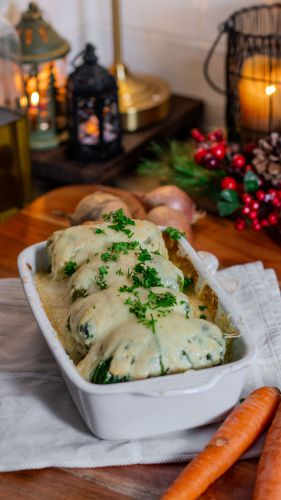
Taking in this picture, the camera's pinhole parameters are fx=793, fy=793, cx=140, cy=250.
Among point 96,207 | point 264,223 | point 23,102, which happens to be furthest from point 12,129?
point 264,223

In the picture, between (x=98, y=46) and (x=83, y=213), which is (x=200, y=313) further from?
(x=98, y=46)

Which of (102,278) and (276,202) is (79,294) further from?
(276,202)

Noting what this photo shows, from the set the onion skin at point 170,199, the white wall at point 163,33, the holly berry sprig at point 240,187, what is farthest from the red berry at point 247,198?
the white wall at point 163,33

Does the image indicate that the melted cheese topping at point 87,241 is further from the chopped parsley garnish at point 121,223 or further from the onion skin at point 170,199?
the onion skin at point 170,199

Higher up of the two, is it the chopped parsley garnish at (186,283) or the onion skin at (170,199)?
the chopped parsley garnish at (186,283)

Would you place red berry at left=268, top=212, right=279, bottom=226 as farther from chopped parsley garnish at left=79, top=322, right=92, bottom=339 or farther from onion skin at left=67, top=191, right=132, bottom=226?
chopped parsley garnish at left=79, top=322, right=92, bottom=339

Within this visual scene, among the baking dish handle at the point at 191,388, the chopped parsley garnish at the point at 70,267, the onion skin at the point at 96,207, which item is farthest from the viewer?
the onion skin at the point at 96,207
